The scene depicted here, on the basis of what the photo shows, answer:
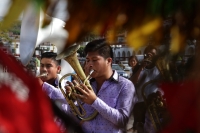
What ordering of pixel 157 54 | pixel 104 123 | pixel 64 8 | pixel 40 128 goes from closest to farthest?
pixel 40 128, pixel 64 8, pixel 157 54, pixel 104 123

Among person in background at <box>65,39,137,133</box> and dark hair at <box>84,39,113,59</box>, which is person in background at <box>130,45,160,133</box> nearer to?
dark hair at <box>84,39,113,59</box>

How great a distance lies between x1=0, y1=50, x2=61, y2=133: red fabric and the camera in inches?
21.4

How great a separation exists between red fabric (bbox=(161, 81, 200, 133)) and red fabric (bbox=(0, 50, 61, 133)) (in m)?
0.23

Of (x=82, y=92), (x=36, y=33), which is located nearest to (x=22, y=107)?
(x=36, y=33)

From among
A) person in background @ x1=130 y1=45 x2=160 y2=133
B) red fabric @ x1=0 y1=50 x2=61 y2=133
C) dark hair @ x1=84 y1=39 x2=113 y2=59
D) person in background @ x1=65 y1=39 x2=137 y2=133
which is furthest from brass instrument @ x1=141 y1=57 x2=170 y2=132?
person in background @ x1=65 y1=39 x2=137 y2=133

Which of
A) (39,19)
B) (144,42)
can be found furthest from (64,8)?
(144,42)

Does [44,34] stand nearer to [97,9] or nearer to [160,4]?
[97,9]

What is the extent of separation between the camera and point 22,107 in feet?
1.82

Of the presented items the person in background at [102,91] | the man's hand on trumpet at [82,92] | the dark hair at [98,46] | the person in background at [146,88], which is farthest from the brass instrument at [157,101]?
the man's hand on trumpet at [82,92]

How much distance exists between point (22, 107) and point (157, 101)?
0.36 metres

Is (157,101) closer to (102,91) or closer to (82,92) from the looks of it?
(102,91)

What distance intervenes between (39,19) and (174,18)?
0.90 feet

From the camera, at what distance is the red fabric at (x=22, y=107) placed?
21.4 inches

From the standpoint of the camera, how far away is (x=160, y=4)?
70 cm
